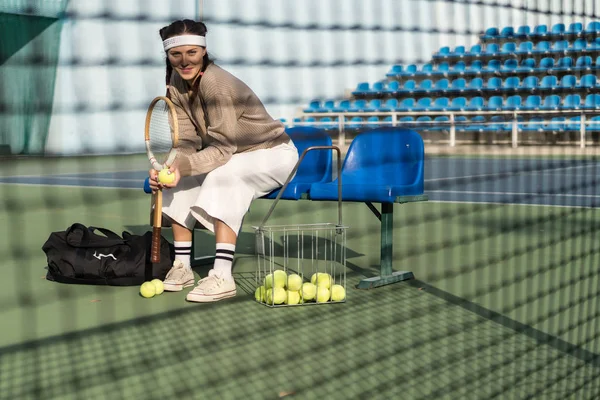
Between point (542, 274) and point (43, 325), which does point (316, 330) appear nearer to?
point (43, 325)

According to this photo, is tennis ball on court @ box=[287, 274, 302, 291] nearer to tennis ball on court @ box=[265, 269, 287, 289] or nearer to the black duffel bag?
tennis ball on court @ box=[265, 269, 287, 289]

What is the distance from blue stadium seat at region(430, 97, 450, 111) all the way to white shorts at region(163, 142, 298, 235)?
528 inches

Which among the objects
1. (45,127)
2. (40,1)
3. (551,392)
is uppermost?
(40,1)

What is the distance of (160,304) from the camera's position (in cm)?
360

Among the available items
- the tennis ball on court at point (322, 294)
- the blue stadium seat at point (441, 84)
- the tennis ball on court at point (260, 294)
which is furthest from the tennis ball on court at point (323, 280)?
the blue stadium seat at point (441, 84)

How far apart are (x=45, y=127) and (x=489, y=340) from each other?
174 centimetres

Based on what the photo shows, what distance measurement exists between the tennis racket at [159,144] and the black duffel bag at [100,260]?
370 millimetres

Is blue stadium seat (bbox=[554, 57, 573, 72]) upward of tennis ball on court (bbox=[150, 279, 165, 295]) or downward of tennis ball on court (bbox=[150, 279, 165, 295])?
upward

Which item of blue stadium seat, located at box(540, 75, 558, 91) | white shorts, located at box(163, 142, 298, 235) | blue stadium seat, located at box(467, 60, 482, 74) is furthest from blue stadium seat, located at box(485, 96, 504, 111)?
white shorts, located at box(163, 142, 298, 235)

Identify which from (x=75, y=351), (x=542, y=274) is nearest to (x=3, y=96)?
(x=75, y=351)

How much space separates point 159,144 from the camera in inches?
139

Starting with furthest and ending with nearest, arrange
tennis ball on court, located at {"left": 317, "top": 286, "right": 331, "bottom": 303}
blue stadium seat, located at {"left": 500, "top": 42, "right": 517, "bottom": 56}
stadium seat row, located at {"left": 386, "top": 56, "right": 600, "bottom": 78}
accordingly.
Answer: stadium seat row, located at {"left": 386, "top": 56, "right": 600, "bottom": 78}, blue stadium seat, located at {"left": 500, "top": 42, "right": 517, "bottom": 56}, tennis ball on court, located at {"left": 317, "top": 286, "right": 331, "bottom": 303}

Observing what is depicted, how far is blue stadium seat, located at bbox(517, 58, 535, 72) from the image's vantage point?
Result: 1623 cm

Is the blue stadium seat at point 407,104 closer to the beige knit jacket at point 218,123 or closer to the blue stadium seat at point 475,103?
the blue stadium seat at point 475,103
